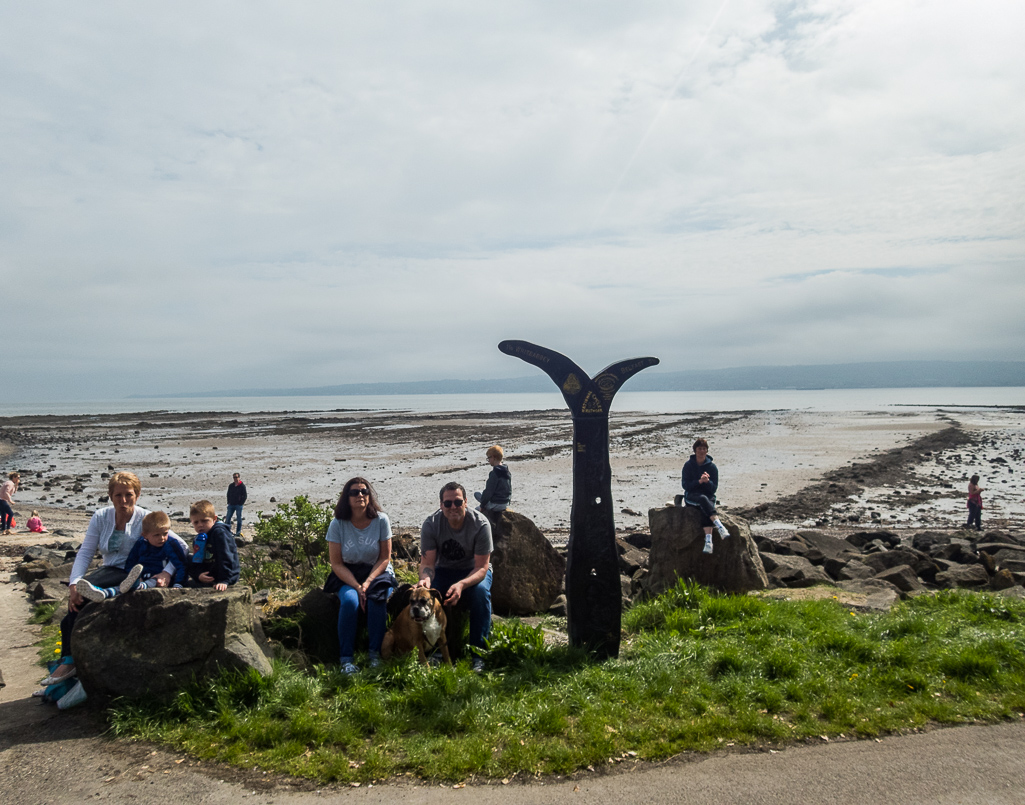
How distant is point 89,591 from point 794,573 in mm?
10010

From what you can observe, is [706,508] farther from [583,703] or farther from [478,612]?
[583,703]

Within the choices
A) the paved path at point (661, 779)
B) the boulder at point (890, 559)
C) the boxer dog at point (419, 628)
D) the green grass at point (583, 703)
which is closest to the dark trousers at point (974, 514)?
the boulder at point (890, 559)

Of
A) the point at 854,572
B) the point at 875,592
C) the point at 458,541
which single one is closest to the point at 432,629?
the point at 458,541

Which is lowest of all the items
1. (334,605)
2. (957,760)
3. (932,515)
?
(932,515)

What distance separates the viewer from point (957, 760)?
14.5 ft

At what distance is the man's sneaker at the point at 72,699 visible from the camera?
5.28 m

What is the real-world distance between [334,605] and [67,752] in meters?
2.38

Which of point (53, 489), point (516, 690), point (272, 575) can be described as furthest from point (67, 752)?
point (53, 489)

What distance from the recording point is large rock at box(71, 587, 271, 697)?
Answer: 5.26 m

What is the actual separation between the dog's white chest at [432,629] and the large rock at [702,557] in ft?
16.9

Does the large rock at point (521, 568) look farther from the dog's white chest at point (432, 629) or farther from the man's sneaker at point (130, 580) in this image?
the man's sneaker at point (130, 580)

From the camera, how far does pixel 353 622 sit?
5.98m

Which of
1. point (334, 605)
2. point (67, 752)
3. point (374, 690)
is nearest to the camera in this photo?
point (67, 752)

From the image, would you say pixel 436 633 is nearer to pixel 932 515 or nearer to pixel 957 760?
pixel 957 760
